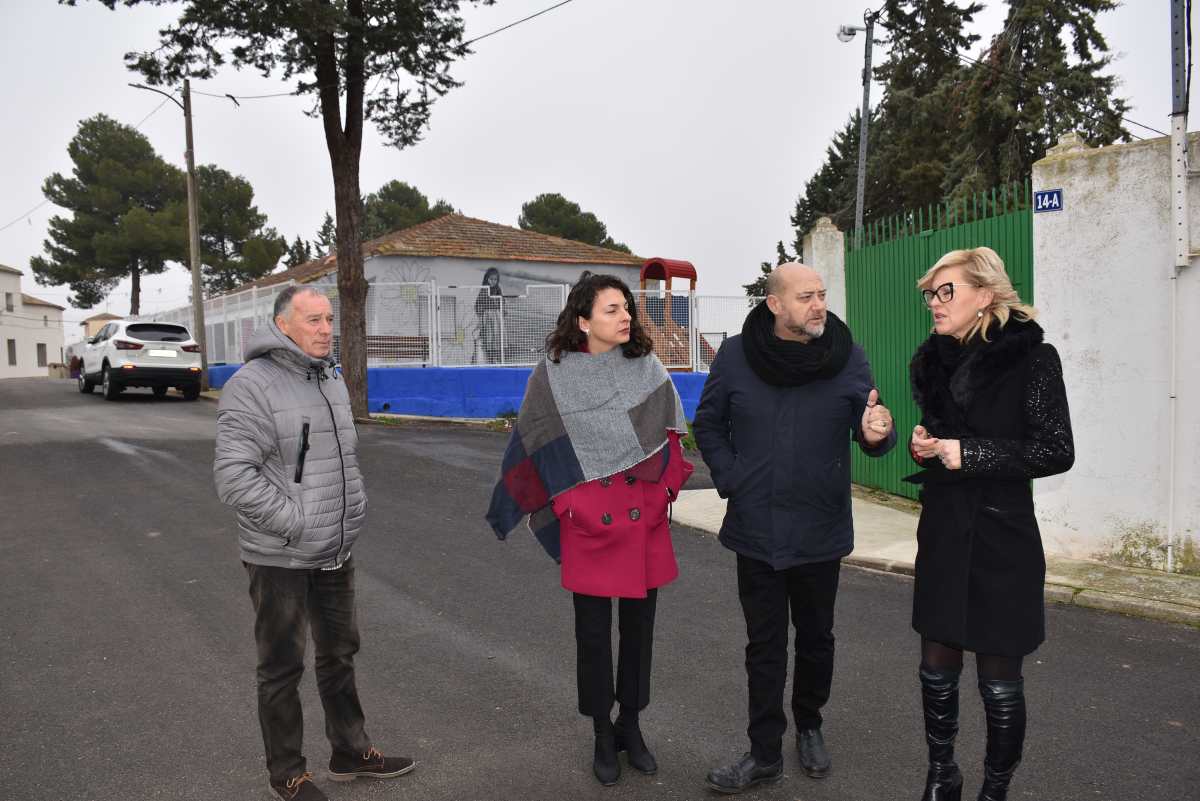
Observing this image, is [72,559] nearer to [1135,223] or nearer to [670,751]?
[670,751]

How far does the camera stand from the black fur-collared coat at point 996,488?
116 inches

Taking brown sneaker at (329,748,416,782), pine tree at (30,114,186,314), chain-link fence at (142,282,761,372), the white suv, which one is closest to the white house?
pine tree at (30,114,186,314)

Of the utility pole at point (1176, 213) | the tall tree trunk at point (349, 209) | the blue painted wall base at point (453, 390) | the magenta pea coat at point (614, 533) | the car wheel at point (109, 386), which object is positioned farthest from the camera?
the car wheel at point (109, 386)

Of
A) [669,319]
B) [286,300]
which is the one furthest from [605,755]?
[669,319]

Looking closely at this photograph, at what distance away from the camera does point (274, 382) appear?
336 centimetres

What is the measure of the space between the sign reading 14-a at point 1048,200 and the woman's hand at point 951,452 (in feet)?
15.2

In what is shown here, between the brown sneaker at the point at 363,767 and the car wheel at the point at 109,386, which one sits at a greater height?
the car wheel at the point at 109,386

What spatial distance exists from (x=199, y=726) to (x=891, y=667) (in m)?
3.31

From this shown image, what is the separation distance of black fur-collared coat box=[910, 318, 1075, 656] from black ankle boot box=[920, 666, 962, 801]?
18 centimetres

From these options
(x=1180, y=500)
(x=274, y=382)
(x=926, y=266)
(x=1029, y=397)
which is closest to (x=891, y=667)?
(x=1029, y=397)

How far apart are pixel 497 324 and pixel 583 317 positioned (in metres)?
15.3

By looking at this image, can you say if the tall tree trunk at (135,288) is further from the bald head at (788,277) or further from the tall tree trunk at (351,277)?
the bald head at (788,277)

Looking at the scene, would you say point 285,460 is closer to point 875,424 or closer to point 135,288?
point 875,424

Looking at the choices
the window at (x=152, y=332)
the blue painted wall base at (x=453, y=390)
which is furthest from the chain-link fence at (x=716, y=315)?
the window at (x=152, y=332)
